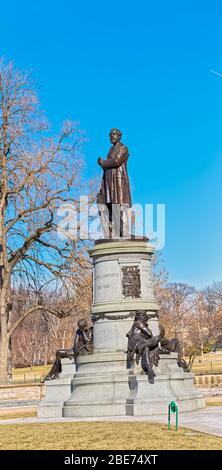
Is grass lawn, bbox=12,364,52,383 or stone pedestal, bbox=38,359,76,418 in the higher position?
grass lawn, bbox=12,364,52,383

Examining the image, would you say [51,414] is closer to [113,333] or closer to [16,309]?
[113,333]

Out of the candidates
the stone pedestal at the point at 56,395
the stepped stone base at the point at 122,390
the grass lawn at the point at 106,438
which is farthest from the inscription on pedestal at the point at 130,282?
the grass lawn at the point at 106,438

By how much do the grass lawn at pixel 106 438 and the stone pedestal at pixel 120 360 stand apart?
258 centimetres

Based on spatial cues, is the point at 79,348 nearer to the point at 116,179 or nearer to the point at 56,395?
the point at 56,395

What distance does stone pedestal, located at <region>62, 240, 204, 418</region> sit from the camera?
15969mm

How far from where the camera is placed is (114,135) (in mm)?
20250

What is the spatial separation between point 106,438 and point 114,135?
11.1 m

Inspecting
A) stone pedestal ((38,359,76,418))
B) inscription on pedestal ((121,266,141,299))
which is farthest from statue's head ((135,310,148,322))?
stone pedestal ((38,359,76,418))

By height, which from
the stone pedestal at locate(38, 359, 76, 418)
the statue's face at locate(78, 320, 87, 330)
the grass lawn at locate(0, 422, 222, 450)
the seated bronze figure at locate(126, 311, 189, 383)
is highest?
the statue's face at locate(78, 320, 87, 330)

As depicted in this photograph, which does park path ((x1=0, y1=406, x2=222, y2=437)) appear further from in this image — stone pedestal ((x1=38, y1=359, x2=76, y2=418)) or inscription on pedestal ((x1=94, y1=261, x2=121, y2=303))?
inscription on pedestal ((x1=94, y1=261, x2=121, y2=303))

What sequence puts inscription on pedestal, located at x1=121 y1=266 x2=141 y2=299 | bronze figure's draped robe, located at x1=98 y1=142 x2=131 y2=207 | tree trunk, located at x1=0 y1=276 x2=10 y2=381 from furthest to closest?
tree trunk, located at x1=0 y1=276 x2=10 y2=381
bronze figure's draped robe, located at x1=98 y1=142 x2=131 y2=207
inscription on pedestal, located at x1=121 y1=266 x2=141 y2=299

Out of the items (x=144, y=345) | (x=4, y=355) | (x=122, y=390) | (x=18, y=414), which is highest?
(x=4, y=355)

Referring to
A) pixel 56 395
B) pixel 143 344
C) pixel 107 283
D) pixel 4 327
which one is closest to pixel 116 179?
pixel 107 283
